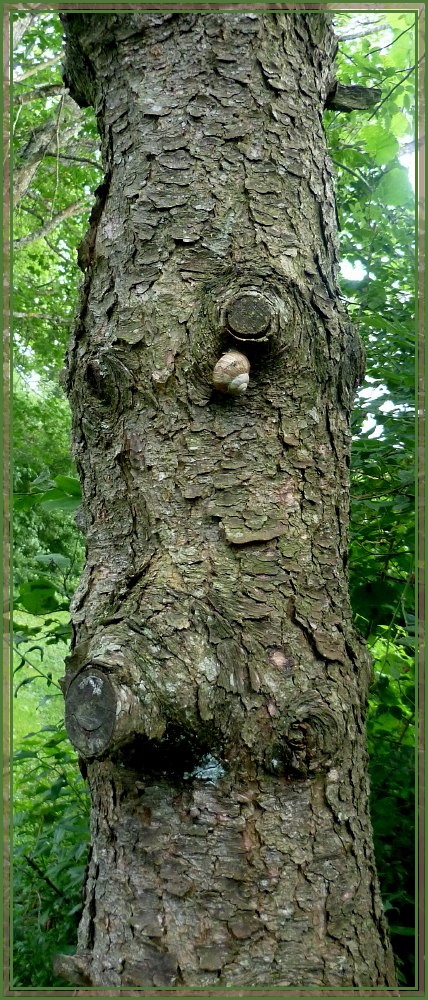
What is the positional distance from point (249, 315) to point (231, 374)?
11cm

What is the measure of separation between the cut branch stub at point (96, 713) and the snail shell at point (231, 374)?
0.52 m

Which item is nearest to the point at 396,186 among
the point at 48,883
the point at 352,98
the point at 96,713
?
the point at 352,98

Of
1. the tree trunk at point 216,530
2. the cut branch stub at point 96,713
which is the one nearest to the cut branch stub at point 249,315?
the tree trunk at point 216,530

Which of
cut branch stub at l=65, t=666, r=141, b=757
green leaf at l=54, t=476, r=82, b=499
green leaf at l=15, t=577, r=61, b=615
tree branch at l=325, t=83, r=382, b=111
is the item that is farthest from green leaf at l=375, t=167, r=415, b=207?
cut branch stub at l=65, t=666, r=141, b=757

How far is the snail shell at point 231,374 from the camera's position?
1187 millimetres

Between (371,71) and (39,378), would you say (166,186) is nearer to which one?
(371,71)

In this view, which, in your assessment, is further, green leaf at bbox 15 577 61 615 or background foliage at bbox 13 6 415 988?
green leaf at bbox 15 577 61 615

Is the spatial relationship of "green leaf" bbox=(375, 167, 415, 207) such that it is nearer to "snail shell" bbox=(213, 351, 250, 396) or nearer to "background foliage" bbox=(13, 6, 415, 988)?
"background foliage" bbox=(13, 6, 415, 988)

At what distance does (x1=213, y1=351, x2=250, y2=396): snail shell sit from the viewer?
119cm

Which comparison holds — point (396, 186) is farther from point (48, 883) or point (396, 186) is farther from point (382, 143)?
point (48, 883)

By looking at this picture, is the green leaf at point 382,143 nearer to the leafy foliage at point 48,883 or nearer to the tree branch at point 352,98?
the tree branch at point 352,98

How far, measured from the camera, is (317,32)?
151 centimetres

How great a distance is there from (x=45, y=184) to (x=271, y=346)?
26.9ft

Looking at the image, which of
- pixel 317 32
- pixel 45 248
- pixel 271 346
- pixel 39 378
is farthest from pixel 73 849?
pixel 45 248
